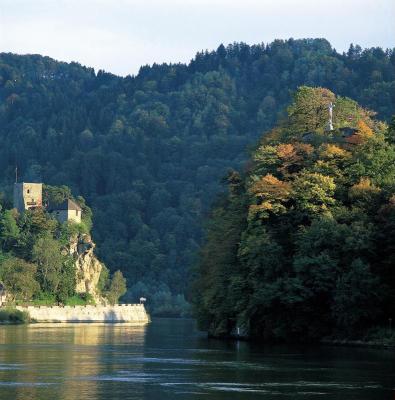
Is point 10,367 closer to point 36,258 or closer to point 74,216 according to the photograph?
point 36,258

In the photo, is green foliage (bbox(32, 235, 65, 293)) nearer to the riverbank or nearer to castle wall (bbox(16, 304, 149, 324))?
castle wall (bbox(16, 304, 149, 324))

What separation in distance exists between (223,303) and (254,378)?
37.6 metres

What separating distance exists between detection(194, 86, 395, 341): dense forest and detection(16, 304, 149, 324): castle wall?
65711 millimetres

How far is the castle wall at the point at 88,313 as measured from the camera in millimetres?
166125

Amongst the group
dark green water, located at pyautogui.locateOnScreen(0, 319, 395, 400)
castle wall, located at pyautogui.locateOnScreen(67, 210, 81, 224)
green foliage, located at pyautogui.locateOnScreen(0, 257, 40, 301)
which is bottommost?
dark green water, located at pyautogui.locateOnScreen(0, 319, 395, 400)

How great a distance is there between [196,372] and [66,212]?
445 feet

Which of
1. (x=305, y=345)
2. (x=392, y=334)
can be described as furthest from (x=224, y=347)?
(x=392, y=334)

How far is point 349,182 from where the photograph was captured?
90875 mm

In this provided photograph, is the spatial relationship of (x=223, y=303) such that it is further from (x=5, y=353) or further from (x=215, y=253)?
(x=5, y=353)

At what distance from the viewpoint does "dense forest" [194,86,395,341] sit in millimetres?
82188

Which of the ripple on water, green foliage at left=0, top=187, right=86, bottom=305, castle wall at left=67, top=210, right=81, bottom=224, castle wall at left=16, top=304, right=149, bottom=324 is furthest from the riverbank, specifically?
the ripple on water

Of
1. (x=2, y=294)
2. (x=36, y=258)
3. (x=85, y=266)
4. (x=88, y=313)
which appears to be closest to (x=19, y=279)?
(x=2, y=294)

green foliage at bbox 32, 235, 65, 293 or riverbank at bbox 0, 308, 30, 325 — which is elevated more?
green foliage at bbox 32, 235, 65, 293

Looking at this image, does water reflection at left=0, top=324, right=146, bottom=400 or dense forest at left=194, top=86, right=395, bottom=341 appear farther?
dense forest at left=194, top=86, right=395, bottom=341
